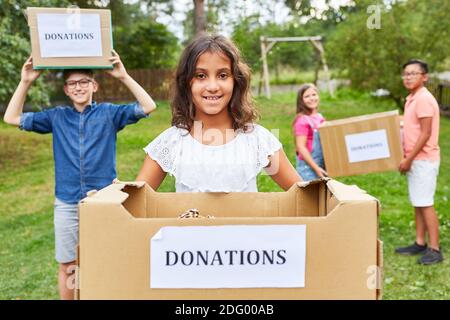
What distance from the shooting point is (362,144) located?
4457 mm

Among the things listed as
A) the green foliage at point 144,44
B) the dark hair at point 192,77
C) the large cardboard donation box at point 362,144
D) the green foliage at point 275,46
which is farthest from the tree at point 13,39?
the green foliage at point 144,44

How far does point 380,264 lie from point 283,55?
84.2 feet

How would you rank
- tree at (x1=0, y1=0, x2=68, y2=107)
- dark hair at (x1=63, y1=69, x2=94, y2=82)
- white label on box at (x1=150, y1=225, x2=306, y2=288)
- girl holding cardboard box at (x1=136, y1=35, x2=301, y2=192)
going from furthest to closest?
tree at (x1=0, y1=0, x2=68, y2=107) → dark hair at (x1=63, y1=69, x2=94, y2=82) → girl holding cardboard box at (x1=136, y1=35, x2=301, y2=192) → white label on box at (x1=150, y1=225, x2=306, y2=288)

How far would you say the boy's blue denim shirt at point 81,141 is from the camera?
10.4ft

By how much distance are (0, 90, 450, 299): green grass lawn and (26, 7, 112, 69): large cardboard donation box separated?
89 cm

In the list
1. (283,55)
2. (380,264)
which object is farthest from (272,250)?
(283,55)

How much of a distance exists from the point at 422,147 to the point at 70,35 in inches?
111

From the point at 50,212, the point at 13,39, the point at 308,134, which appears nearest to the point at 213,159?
the point at 308,134

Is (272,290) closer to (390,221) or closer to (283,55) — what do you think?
(390,221)

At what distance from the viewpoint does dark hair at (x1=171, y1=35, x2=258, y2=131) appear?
6.48 feet

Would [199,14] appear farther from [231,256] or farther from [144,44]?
[231,256]

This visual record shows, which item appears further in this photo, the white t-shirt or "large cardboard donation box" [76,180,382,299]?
the white t-shirt

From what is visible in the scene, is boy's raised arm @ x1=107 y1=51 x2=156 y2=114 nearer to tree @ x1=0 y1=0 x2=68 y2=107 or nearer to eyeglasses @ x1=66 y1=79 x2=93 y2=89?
eyeglasses @ x1=66 y1=79 x2=93 y2=89

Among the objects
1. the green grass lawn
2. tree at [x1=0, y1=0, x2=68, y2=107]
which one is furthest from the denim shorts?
tree at [x1=0, y1=0, x2=68, y2=107]
